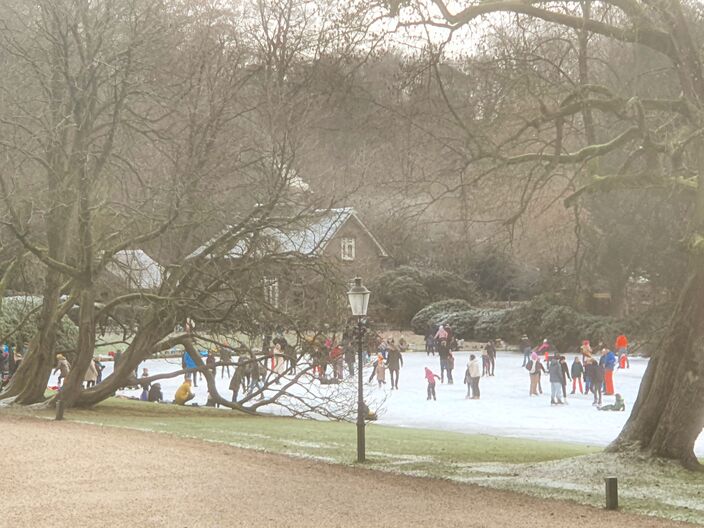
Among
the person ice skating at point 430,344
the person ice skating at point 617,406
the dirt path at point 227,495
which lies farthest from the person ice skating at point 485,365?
the dirt path at point 227,495

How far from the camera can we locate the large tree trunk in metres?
14.7

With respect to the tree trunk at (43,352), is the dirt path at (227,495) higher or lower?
lower

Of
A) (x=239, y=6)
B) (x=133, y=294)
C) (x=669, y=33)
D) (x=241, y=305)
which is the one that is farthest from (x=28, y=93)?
(x=669, y=33)

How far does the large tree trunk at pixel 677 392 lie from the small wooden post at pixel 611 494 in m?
3.18

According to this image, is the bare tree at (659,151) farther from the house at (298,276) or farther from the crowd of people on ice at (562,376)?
the crowd of people on ice at (562,376)

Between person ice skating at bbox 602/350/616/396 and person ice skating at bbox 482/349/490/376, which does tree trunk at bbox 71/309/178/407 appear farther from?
person ice skating at bbox 482/349/490/376

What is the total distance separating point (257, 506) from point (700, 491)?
16.6 feet

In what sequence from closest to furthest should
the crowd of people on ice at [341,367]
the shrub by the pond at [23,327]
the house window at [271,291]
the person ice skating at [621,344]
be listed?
the crowd of people on ice at [341,367] < the house window at [271,291] < the shrub by the pond at [23,327] < the person ice skating at [621,344]

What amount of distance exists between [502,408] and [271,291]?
780 cm

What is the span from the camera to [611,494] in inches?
467

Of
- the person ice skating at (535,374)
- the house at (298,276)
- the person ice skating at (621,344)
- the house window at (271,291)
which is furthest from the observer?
the person ice skating at (621,344)

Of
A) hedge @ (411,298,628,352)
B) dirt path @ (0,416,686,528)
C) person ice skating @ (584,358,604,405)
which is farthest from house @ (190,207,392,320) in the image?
hedge @ (411,298,628,352)

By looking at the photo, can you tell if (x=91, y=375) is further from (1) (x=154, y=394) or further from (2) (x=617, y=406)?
(2) (x=617, y=406)

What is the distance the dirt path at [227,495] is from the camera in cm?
1120
